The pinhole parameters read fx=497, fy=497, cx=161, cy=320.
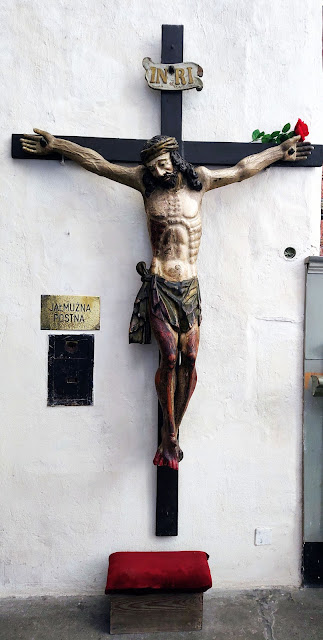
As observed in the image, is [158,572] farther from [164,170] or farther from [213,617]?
[164,170]

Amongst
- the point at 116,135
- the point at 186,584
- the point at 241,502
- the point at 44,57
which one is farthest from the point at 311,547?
the point at 44,57

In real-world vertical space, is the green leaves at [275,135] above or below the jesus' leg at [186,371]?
above

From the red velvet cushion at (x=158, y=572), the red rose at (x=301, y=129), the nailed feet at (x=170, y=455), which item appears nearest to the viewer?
the red velvet cushion at (x=158, y=572)

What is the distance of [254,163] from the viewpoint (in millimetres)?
2525

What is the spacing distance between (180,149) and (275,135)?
497 millimetres

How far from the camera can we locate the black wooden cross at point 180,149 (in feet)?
8.42

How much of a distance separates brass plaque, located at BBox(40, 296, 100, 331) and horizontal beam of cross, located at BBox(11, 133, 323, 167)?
739 millimetres

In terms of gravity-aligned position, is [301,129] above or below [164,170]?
above

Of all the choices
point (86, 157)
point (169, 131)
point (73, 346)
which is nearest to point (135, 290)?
point (73, 346)

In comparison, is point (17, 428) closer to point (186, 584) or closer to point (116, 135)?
point (186, 584)

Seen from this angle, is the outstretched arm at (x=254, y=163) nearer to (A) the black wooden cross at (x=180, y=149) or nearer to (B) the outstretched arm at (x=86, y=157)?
(A) the black wooden cross at (x=180, y=149)

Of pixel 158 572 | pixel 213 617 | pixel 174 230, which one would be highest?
pixel 174 230

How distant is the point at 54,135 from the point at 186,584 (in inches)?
90.9

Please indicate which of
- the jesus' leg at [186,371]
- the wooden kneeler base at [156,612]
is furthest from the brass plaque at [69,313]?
the wooden kneeler base at [156,612]
